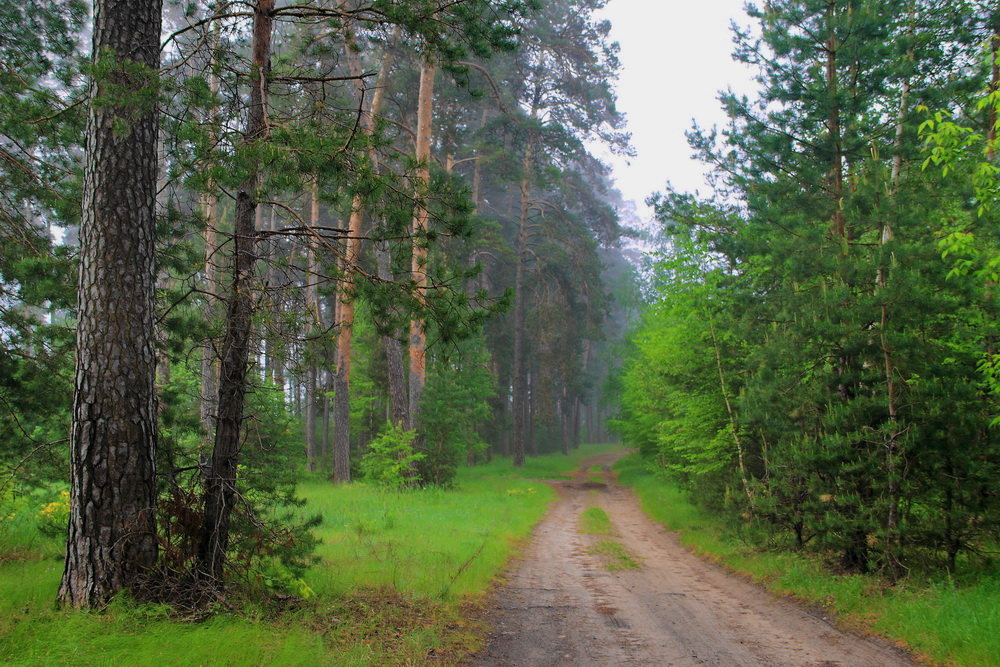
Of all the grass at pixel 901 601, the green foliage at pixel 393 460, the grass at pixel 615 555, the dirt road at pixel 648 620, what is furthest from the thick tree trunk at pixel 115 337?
the green foliage at pixel 393 460

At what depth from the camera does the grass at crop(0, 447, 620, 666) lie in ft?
13.8

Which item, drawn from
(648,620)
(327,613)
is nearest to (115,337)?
(327,613)

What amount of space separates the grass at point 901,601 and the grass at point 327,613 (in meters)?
3.94

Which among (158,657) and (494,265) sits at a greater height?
(494,265)

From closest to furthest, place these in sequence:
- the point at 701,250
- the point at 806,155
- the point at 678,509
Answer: the point at 806,155, the point at 701,250, the point at 678,509

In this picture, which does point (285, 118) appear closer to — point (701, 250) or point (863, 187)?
point (863, 187)

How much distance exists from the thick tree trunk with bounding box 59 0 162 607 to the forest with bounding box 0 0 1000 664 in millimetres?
23

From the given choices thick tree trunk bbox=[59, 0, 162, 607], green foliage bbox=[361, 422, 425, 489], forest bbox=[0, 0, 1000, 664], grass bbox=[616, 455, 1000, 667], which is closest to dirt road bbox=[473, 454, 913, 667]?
grass bbox=[616, 455, 1000, 667]

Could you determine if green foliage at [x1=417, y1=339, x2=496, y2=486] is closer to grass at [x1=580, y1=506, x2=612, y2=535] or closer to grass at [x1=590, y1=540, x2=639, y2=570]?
grass at [x1=580, y1=506, x2=612, y2=535]

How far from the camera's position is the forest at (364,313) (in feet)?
16.9

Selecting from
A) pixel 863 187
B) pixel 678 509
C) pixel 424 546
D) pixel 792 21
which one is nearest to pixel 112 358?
pixel 424 546

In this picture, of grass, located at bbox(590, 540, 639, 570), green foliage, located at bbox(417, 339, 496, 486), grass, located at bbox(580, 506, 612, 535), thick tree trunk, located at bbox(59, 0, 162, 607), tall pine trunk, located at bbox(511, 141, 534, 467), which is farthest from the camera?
tall pine trunk, located at bbox(511, 141, 534, 467)

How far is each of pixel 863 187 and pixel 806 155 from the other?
3946 mm

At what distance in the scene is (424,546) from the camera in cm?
1020
